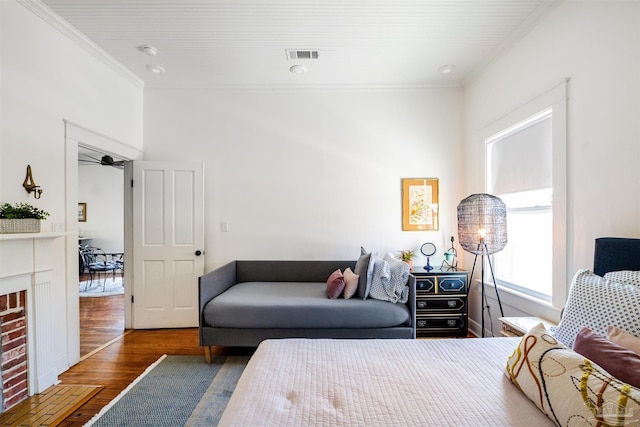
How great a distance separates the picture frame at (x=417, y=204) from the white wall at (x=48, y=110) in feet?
10.9

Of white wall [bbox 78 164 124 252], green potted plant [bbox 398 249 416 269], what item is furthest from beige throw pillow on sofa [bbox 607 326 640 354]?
white wall [bbox 78 164 124 252]

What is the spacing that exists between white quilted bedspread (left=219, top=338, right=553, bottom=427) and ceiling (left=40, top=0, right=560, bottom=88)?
7.90 ft

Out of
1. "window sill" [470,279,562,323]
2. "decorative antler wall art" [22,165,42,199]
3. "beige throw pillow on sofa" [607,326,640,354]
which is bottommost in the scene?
"window sill" [470,279,562,323]

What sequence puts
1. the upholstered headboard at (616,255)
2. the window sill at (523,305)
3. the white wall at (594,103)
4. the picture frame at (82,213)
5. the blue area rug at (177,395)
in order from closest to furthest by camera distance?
the upholstered headboard at (616,255) < the white wall at (594,103) < the blue area rug at (177,395) < the window sill at (523,305) < the picture frame at (82,213)

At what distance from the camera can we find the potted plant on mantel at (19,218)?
1.92 meters

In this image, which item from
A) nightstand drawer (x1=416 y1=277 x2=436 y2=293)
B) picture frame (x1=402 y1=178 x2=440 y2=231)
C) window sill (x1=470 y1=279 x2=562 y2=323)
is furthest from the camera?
picture frame (x1=402 y1=178 x2=440 y2=231)

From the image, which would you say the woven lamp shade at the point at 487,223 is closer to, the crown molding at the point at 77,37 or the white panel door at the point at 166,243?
the white panel door at the point at 166,243

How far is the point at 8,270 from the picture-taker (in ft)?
6.35

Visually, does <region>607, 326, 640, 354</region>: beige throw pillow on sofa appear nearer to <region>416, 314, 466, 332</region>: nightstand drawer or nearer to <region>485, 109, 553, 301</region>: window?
<region>485, 109, 553, 301</region>: window

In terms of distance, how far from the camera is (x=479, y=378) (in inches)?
48.1

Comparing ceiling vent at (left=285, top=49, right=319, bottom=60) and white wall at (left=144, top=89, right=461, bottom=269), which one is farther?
white wall at (left=144, top=89, right=461, bottom=269)

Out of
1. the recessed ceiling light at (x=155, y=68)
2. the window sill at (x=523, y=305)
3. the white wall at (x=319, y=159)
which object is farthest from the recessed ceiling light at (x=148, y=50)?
the window sill at (x=523, y=305)

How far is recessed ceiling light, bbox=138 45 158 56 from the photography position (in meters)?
2.76

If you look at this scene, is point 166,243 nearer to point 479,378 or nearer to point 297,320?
point 297,320
